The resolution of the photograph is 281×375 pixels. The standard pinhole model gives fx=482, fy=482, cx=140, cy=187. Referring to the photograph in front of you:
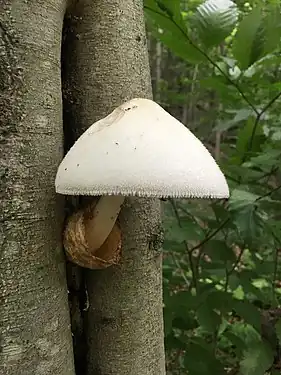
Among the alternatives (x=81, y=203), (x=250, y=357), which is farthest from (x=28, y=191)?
(x=250, y=357)

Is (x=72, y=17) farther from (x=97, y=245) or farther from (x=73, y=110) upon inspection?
(x=97, y=245)

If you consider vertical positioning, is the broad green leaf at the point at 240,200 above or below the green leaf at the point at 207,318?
above

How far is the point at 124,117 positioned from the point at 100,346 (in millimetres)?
412

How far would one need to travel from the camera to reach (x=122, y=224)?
80cm

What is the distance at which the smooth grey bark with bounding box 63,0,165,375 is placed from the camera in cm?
81

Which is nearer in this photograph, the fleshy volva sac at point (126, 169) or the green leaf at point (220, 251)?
the fleshy volva sac at point (126, 169)

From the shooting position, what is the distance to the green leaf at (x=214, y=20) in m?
1.16

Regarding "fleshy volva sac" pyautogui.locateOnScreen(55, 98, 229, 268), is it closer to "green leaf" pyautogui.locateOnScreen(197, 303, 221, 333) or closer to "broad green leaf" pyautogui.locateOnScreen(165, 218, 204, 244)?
"broad green leaf" pyautogui.locateOnScreen(165, 218, 204, 244)

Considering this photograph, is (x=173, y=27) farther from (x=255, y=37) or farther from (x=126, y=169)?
(x=126, y=169)

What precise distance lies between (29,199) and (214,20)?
Result: 71 centimetres

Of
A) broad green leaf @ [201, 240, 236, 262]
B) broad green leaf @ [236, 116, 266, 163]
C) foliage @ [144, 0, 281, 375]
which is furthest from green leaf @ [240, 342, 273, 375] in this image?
broad green leaf @ [236, 116, 266, 163]

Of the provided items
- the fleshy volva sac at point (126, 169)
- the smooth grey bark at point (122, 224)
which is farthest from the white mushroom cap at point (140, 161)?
the smooth grey bark at point (122, 224)

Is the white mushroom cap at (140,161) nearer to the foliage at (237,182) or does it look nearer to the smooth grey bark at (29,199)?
the smooth grey bark at (29,199)

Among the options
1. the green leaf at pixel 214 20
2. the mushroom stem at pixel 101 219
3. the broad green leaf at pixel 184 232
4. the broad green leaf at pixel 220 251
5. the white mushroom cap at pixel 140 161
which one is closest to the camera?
the white mushroom cap at pixel 140 161
